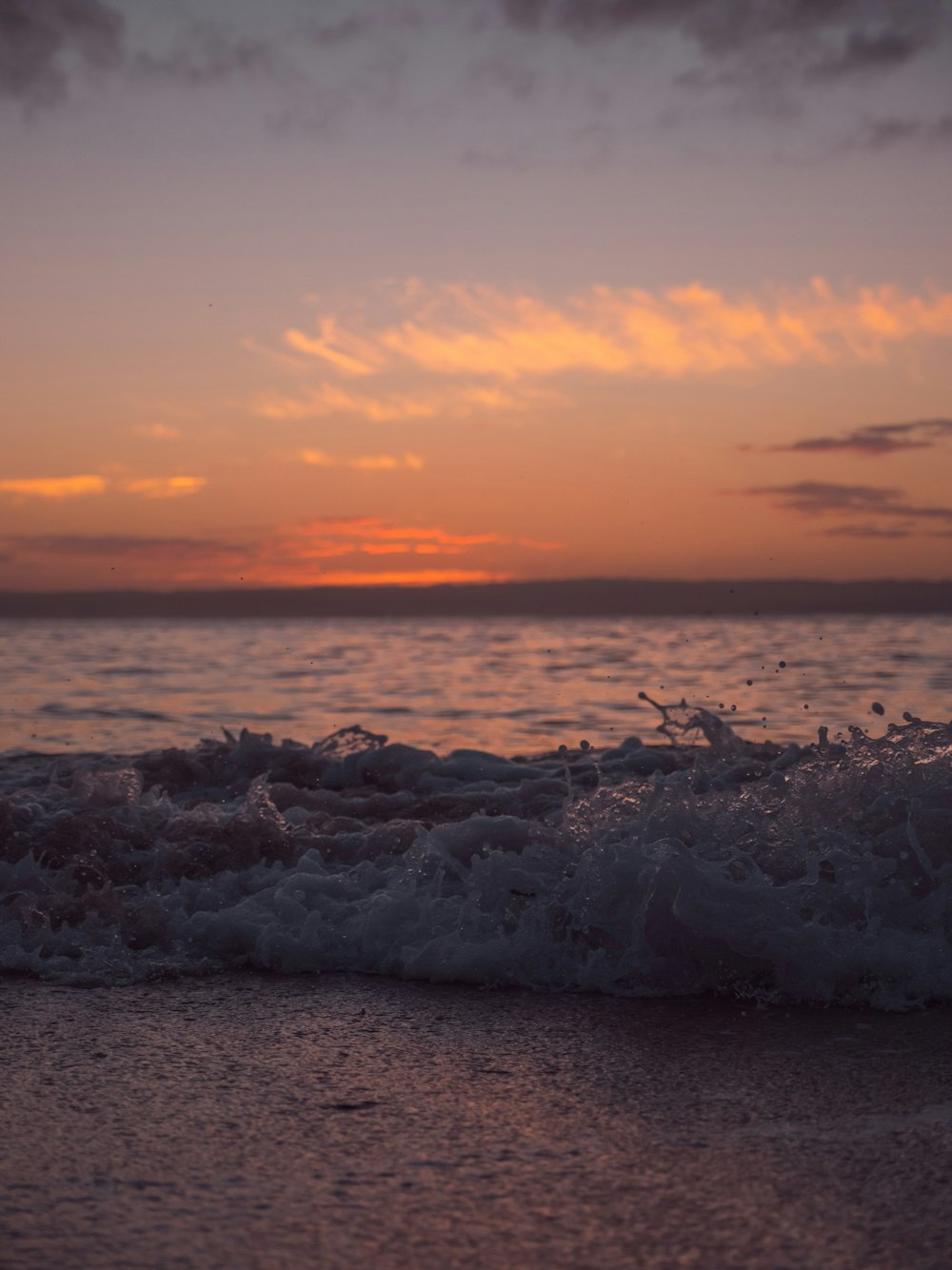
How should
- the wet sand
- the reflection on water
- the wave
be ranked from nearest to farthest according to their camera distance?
the wet sand → the wave → the reflection on water

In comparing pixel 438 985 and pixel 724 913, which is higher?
pixel 724 913

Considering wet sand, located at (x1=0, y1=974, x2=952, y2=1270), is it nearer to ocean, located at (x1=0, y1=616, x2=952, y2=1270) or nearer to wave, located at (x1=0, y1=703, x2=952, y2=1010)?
ocean, located at (x1=0, y1=616, x2=952, y2=1270)

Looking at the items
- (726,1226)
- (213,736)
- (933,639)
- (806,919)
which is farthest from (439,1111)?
(933,639)

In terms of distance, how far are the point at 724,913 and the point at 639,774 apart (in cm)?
501

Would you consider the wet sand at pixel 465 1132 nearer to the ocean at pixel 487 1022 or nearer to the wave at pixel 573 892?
the ocean at pixel 487 1022

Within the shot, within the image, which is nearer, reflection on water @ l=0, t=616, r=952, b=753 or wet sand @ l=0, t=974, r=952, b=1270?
wet sand @ l=0, t=974, r=952, b=1270

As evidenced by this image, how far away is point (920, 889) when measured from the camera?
4742 millimetres

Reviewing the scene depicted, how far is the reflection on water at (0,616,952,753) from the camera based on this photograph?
1280cm

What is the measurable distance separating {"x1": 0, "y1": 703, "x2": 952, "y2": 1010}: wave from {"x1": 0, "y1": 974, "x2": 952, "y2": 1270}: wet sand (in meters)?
0.27

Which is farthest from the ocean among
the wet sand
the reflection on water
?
the reflection on water

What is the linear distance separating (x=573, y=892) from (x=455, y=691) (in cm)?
1271

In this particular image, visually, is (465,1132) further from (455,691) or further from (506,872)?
(455,691)

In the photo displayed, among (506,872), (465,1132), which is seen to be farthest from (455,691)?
(465,1132)

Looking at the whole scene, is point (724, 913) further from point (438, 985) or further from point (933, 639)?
point (933, 639)
